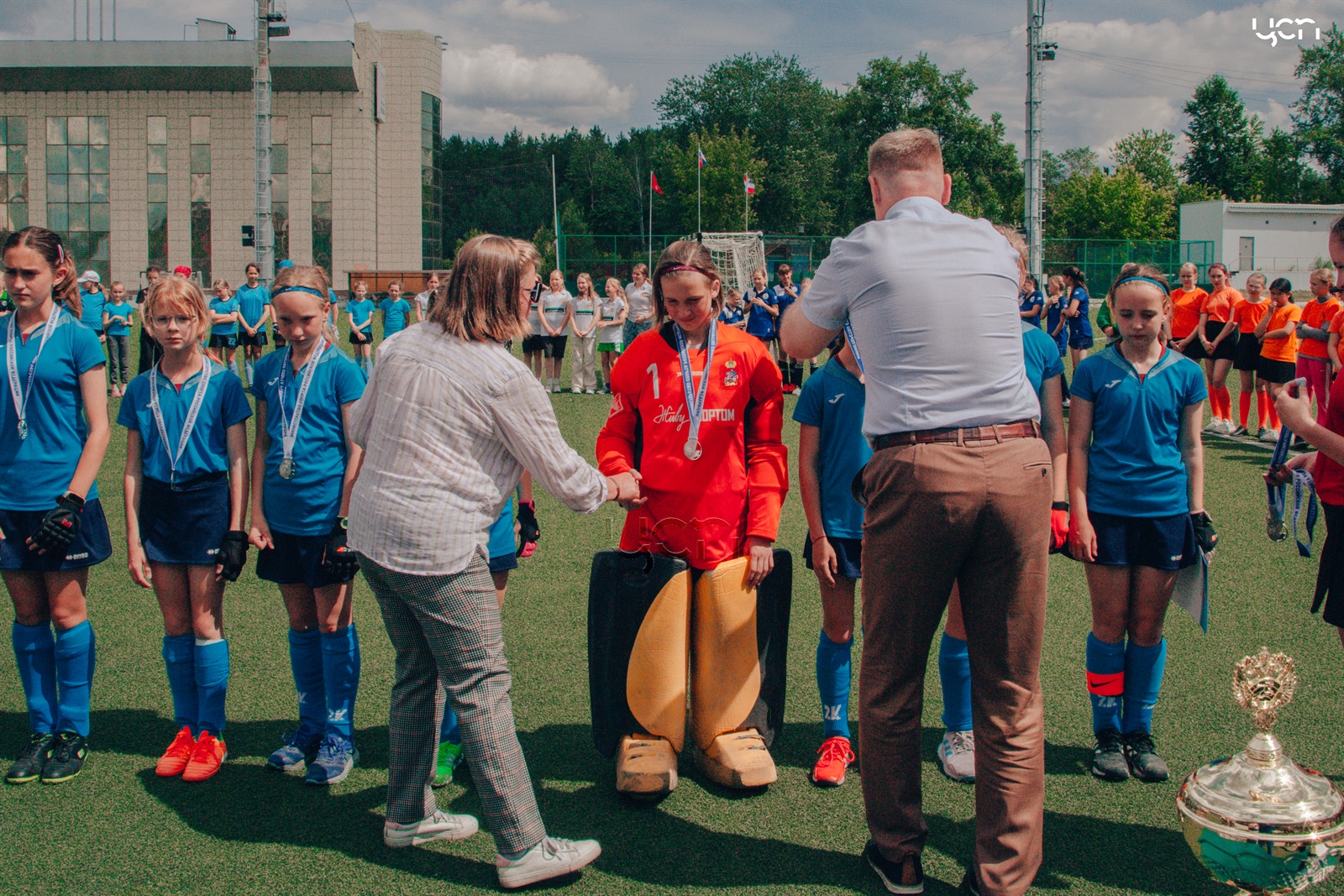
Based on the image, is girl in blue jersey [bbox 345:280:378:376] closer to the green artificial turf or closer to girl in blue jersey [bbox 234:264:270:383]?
girl in blue jersey [bbox 234:264:270:383]

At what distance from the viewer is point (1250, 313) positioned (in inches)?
438

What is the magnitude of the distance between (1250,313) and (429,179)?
47.4 metres

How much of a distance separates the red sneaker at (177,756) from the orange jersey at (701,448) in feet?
5.91

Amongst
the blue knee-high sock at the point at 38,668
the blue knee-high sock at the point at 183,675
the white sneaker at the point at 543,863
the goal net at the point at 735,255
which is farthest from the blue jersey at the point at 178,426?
the goal net at the point at 735,255

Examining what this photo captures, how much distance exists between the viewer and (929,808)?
3467 millimetres

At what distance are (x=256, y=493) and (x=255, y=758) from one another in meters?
1.03

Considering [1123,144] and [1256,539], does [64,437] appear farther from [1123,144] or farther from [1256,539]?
[1123,144]

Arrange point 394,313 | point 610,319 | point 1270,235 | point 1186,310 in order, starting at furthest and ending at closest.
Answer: point 1270,235, point 394,313, point 610,319, point 1186,310

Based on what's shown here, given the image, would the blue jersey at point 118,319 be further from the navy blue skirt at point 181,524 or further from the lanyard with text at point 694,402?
the lanyard with text at point 694,402

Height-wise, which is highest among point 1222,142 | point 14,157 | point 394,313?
point 1222,142

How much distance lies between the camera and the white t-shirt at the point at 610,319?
1631 cm

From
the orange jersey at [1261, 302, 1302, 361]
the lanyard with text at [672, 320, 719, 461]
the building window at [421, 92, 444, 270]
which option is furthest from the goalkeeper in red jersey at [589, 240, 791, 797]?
the building window at [421, 92, 444, 270]

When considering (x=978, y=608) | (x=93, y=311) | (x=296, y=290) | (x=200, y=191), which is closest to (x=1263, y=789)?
(x=978, y=608)

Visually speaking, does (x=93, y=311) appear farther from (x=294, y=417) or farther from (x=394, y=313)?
(x=294, y=417)
